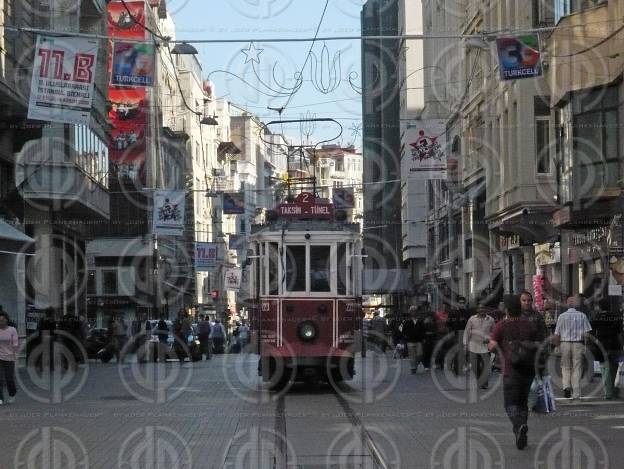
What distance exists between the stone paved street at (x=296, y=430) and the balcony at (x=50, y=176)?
12.7 m

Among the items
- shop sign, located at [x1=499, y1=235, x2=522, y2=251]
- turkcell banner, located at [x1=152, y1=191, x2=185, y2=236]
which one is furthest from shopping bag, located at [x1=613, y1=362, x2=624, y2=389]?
turkcell banner, located at [x1=152, y1=191, x2=185, y2=236]

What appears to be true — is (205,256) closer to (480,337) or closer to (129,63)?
(480,337)

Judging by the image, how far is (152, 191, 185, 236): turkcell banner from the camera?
4681cm

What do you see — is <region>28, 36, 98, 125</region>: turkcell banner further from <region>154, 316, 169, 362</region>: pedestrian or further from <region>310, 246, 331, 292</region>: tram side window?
<region>154, 316, 169, 362</region>: pedestrian

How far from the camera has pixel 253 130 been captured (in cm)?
14488

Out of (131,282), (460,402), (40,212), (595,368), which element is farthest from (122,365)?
(131,282)

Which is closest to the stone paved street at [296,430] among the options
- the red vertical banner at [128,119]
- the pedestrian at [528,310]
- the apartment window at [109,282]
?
the pedestrian at [528,310]

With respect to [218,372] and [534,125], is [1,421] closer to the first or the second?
[218,372]

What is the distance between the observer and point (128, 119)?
250 feet

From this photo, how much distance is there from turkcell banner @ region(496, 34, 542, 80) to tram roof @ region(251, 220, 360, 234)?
12.8ft

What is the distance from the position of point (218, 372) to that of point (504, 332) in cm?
1950

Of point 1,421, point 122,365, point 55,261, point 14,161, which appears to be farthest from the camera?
point 55,261

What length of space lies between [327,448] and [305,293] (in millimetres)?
9668

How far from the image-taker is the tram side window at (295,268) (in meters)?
24.0
